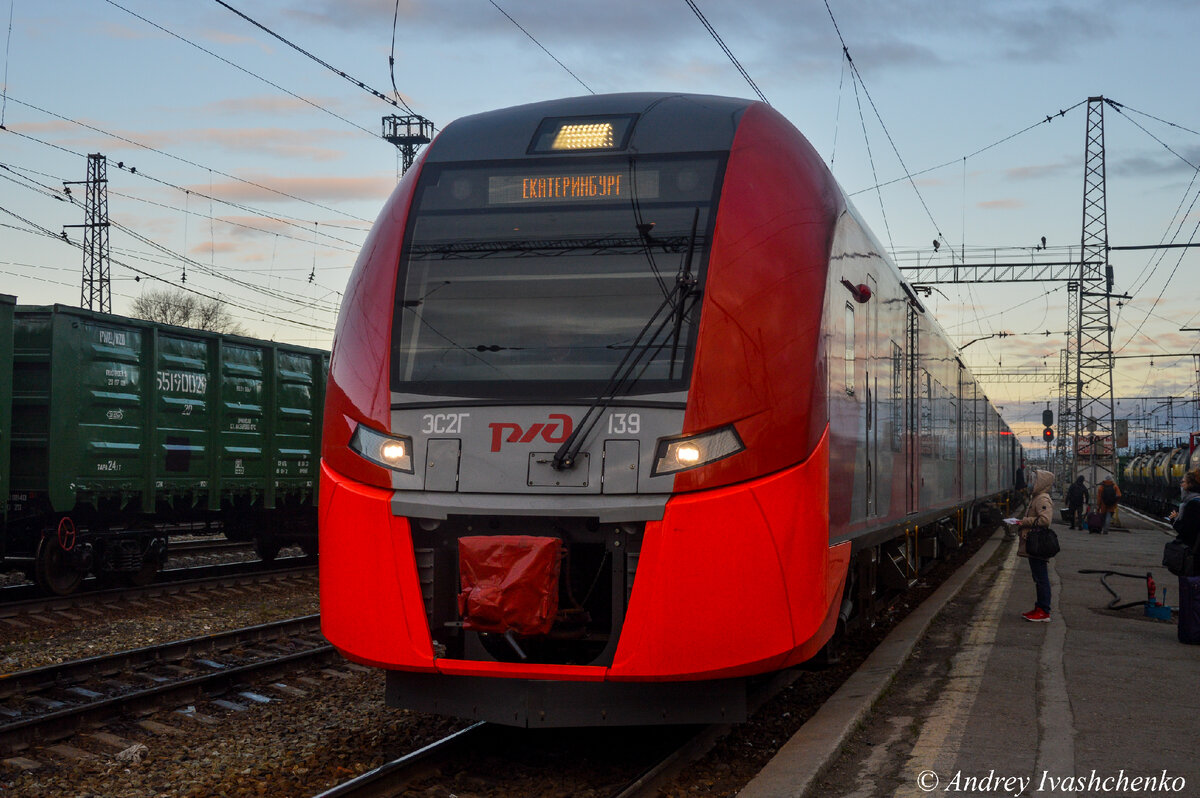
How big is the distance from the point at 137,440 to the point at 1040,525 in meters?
9.52

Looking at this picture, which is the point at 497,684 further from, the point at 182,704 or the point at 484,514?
the point at 182,704

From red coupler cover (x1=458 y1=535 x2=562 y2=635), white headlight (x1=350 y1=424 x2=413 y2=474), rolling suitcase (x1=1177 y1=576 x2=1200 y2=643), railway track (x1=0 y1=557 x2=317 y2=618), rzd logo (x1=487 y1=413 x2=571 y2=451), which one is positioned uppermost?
rzd logo (x1=487 y1=413 x2=571 y2=451)

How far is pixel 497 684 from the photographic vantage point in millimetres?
5570

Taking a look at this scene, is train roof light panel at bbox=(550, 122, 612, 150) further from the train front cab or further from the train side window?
the train side window

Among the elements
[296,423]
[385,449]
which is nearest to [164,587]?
[296,423]

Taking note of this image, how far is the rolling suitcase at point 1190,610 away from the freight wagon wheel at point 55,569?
10776 millimetres

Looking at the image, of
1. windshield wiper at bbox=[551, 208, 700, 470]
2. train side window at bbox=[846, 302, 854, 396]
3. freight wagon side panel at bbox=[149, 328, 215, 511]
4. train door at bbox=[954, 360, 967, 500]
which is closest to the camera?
windshield wiper at bbox=[551, 208, 700, 470]

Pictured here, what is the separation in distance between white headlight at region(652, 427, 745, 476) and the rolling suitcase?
571cm

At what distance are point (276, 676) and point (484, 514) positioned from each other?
394 cm

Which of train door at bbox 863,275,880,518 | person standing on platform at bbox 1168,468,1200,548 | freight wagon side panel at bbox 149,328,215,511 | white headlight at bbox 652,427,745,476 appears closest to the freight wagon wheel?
freight wagon side panel at bbox 149,328,215,511

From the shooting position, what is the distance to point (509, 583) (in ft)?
17.7

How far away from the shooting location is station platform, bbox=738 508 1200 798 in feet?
17.4

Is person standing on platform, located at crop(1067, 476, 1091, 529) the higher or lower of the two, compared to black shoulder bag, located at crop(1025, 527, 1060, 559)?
lower

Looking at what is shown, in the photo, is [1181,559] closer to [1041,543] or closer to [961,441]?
[1041,543]
